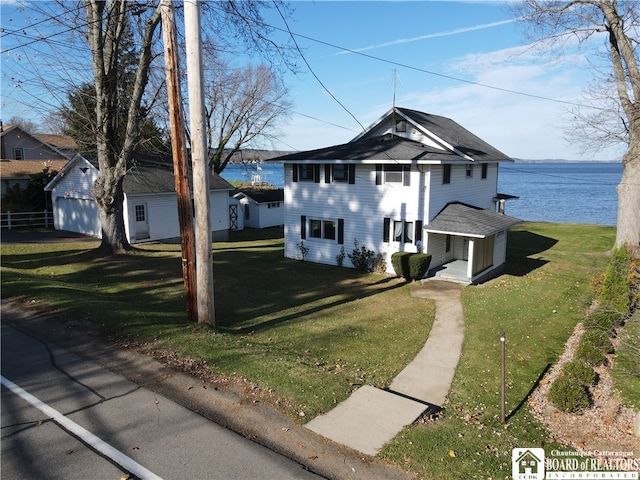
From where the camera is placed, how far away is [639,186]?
23.1 m

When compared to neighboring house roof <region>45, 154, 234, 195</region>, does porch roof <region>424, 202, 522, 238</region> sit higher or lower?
lower

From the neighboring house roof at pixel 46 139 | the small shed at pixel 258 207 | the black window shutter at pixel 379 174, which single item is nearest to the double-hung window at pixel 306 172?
the black window shutter at pixel 379 174

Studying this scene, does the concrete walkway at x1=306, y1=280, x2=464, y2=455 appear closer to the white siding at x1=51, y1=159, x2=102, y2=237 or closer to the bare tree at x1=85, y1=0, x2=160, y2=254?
the bare tree at x1=85, y1=0, x2=160, y2=254

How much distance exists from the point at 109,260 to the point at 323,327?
41.0 ft

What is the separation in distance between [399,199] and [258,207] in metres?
19.9

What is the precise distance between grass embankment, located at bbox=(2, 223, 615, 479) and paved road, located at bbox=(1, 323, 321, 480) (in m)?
1.46

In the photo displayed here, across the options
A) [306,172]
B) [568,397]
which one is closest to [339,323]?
[568,397]

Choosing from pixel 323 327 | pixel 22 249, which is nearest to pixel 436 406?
pixel 323 327

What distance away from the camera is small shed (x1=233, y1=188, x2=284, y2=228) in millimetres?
38969

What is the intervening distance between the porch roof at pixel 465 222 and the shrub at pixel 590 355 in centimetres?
830

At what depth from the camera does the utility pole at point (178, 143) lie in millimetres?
10016

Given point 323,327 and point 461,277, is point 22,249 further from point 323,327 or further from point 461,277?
point 461,277

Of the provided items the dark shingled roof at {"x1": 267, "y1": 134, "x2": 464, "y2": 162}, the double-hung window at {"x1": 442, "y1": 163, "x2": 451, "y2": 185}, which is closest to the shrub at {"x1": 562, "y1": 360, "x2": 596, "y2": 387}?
the dark shingled roof at {"x1": 267, "y1": 134, "x2": 464, "y2": 162}

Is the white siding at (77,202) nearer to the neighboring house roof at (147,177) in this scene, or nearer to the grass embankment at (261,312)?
the neighboring house roof at (147,177)
